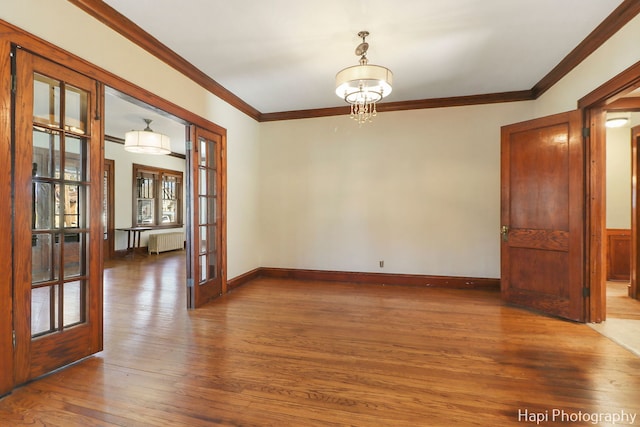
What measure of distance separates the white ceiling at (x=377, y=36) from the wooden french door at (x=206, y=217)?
0.92 metres

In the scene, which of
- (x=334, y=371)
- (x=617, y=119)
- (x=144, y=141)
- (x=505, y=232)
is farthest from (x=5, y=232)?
(x=617, y=119)

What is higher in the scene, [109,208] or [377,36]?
[377,36]

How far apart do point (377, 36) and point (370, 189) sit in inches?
94.5

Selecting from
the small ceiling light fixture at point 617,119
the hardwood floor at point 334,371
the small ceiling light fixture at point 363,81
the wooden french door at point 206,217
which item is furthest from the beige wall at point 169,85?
the small ceiling light fixture at point 617,119

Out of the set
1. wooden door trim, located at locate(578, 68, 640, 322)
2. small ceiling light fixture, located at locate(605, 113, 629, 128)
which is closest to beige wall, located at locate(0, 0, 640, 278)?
wooden door trim, located at locate(578, 68, 640, 322)

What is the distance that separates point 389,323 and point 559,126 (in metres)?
2.90

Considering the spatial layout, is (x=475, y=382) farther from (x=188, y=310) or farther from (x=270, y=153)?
(x=270, y=153)

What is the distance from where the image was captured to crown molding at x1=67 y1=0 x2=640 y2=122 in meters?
2.48

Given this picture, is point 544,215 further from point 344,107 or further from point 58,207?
point 58,207

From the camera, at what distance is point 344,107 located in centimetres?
488

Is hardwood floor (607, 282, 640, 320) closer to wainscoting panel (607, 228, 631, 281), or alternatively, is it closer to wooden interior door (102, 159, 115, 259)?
wainscoting panel (607, 228, 631, 281)

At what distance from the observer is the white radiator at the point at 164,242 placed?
8.15m

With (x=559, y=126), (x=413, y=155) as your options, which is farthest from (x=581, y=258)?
(x=413, y=155)

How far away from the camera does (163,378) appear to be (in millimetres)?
2119
